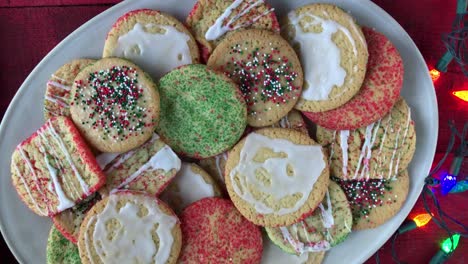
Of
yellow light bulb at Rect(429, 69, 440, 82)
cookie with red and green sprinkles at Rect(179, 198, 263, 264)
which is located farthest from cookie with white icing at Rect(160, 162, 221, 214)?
yellow light bulb at Rect(429, 69, 440, 82)

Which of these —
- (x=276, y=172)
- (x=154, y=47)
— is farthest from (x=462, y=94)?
(x=154, y=47)

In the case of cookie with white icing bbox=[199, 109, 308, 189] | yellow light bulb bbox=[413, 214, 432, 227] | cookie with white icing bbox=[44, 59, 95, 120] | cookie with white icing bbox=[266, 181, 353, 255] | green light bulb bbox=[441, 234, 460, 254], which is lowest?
green light bulb bbox=[441, 234, 460, 254]

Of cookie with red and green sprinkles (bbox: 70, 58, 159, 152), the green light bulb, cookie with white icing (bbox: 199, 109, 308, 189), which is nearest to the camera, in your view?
cookie with red and green sprinkles (bbox: 70, 58, 159, 152)

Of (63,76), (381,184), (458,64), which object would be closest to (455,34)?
(458,64)

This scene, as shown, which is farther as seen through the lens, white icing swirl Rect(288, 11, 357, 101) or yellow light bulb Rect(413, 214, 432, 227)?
yellow light bulb Rect(413, 214, 432, 227)

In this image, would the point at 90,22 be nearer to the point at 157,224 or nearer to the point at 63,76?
the point at 63,76

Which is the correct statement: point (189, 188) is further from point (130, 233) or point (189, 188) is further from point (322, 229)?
point (322, 229)

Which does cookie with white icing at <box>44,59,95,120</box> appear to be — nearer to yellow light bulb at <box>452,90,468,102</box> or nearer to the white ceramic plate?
the white ceramic plate
